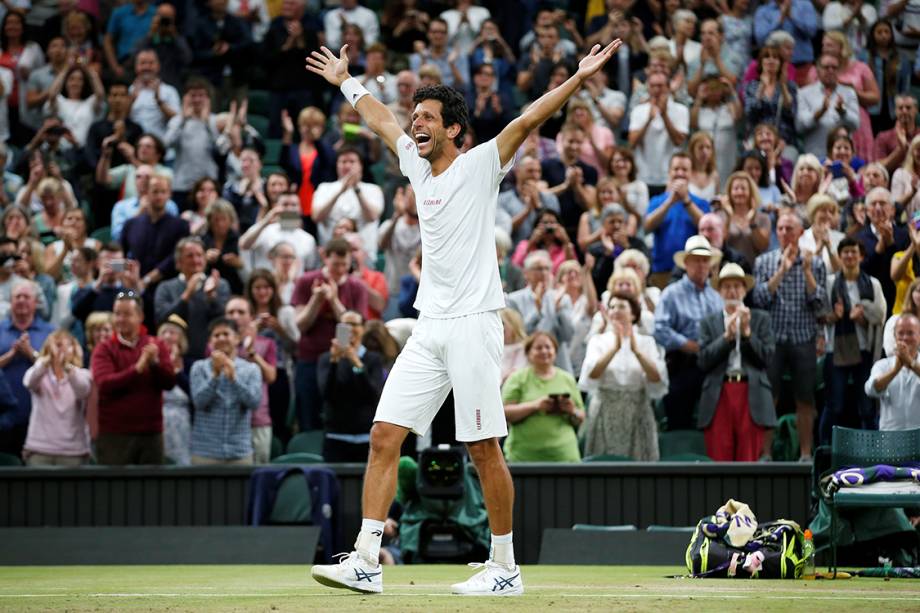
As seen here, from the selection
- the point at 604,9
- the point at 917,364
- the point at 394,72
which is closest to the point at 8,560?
the point at 917,364

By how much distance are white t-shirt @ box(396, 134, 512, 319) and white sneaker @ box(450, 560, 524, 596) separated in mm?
1163

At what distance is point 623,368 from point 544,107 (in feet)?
19.5

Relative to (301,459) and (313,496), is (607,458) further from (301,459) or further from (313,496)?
(301,459)

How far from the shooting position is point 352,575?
22.6 ft

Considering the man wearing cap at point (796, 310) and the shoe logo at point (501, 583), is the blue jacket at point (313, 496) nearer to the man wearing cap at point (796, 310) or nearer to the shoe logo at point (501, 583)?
the man wearing cap at point (796, 310)

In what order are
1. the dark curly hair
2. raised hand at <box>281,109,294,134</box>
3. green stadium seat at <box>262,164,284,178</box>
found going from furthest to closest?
green stadium seat at <box>262,164,284,178</box>, raised hand at <box>281,109,294,134</box>, the dark curly hair

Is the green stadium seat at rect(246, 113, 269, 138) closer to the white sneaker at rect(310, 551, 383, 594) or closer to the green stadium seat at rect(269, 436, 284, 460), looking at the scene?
the green stadium seat at rect(269, 436, 284, 460)

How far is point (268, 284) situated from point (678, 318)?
3627 mm

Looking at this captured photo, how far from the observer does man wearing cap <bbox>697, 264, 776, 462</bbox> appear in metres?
12.5

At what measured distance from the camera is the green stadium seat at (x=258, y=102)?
19047 mm

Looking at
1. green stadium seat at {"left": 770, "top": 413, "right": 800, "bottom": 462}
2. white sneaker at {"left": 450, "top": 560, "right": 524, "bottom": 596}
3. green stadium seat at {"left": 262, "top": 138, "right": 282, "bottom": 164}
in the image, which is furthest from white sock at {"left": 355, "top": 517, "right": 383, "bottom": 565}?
green stadium seat at {"left": 262, "top": 138, "right": 282, "bottom": 164}

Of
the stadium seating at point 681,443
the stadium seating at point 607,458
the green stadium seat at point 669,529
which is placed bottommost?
the green stadium seat at point 669,529

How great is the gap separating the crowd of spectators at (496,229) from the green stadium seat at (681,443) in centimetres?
24

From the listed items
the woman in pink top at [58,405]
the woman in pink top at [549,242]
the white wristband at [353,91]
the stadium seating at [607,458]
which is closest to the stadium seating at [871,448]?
the stadium seating at [607,458]
